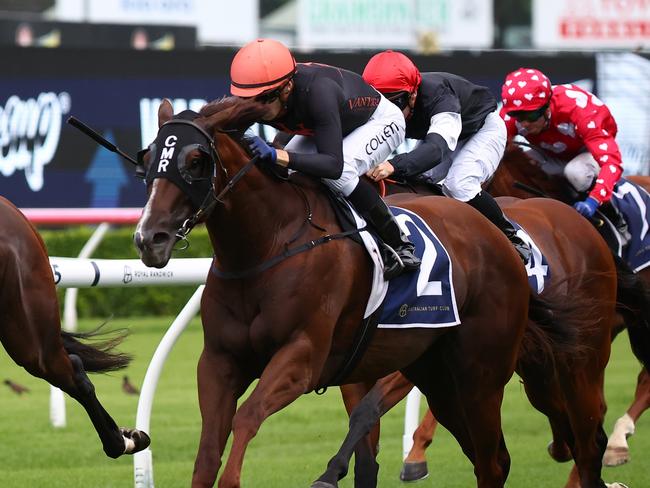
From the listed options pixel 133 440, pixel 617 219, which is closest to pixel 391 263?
pixel 133 440

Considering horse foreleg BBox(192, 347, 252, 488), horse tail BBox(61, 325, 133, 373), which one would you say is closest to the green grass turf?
horse tail BBox(61, 325, 133, 373)

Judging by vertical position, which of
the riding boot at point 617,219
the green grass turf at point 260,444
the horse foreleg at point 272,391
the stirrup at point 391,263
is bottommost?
the green grass turf at point 260,444

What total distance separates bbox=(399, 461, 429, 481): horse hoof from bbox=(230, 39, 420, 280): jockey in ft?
5.26

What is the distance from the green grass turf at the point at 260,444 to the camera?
19.6 feet

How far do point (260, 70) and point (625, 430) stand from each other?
307 centimetres

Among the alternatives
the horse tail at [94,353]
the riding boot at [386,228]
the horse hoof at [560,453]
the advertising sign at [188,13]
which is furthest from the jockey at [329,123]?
the advertising sign at [188,13]

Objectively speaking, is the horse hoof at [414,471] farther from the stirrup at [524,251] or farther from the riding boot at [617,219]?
the riding boot at [617,219]

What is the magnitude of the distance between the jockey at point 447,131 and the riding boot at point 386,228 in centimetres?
38

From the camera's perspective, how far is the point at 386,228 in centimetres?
447

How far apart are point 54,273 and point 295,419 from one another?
8.65 ft

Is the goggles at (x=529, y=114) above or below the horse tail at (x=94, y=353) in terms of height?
above

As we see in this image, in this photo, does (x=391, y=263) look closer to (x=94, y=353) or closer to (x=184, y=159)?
(x=184, y=159)

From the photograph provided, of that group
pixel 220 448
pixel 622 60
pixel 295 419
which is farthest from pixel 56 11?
pixel 220 448

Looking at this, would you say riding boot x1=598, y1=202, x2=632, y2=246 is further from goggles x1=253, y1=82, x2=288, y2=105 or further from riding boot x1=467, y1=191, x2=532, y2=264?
goggles x1=253, y1=82, x2=288, y2=105
